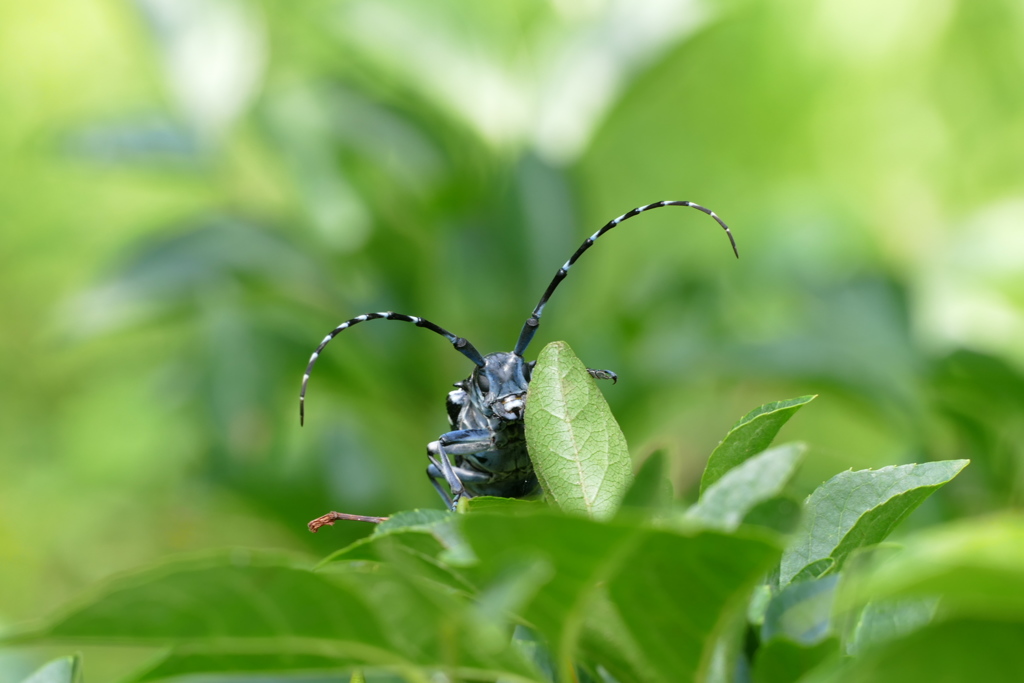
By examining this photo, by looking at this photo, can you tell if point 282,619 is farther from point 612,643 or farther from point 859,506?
point 859,506

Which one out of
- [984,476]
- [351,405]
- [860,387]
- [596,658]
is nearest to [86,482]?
[351,405]

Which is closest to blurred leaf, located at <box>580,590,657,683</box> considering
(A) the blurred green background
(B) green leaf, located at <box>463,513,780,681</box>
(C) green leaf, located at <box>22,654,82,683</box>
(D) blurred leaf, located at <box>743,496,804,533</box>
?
(B) green leaf, located at <box>463,513,780,681</box>

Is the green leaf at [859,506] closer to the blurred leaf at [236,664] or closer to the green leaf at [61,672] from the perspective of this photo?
the blurred leaf at [236,664]

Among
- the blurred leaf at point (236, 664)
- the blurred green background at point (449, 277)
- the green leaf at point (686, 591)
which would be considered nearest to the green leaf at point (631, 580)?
the green leaf at point (686, 591)

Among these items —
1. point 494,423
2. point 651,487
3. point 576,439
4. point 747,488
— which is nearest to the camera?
point 747,488

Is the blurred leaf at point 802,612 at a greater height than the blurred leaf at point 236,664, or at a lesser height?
lesser

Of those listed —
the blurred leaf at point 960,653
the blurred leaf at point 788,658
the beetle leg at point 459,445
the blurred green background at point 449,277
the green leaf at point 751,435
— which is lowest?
the blurred leaf at point 788,658

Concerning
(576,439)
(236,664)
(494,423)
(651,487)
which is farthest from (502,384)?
(236,664)
